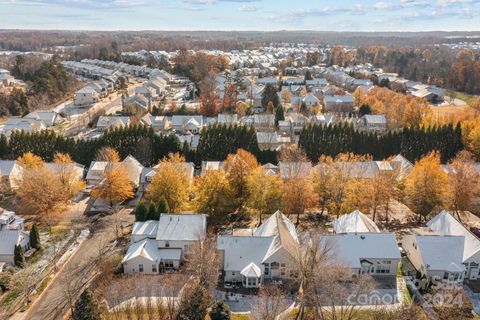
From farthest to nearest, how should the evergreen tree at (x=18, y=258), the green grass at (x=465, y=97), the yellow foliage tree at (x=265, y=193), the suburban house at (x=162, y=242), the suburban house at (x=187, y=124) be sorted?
the green grass at (x=465, y=97) → the suburban house at (x=187, y=124) → the yellow foliage tree at (x=265, y=193) → the evergreen tree at (x=18, y=258) → the suburban house at (x=162, y=242)

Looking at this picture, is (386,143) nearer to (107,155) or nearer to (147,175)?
(147,175)

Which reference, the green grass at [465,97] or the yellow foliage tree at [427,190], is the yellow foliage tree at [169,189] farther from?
the green grass at [465,97]

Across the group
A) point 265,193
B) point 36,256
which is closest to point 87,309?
point 36,256

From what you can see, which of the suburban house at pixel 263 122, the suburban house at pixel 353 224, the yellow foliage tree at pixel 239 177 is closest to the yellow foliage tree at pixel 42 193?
the yellow foliage tree at pixel 239 177

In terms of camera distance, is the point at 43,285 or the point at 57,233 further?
the point at 57,233

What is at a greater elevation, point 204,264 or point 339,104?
point 339,104

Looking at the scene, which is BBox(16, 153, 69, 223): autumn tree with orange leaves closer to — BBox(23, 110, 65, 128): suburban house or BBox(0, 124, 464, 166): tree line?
BBox(0, 124, 464, 166): tree line
